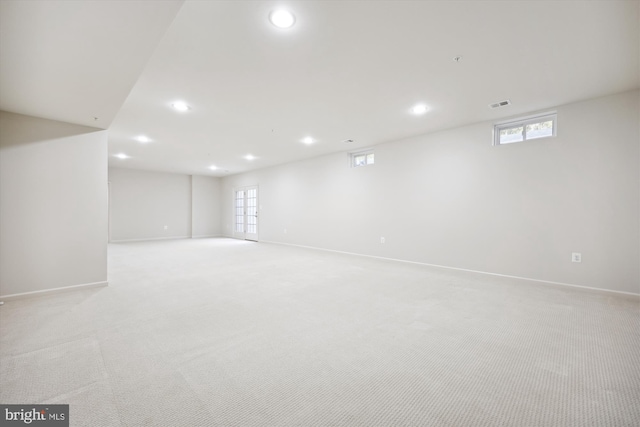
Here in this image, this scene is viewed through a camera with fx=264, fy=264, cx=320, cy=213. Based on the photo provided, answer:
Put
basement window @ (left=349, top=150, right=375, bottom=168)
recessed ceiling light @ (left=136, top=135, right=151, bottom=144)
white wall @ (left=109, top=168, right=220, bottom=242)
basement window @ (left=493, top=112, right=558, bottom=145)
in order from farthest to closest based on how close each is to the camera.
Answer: white wall @ (left=109, top=168, right=220, bottom=242), basement window @ (left=349, top=150, right=375, bottom=168), recessed ceiling light @ (left=136, top=135, right=151, bottom=144), basement window @ (left=493, top=112, right=558, bottom=145)

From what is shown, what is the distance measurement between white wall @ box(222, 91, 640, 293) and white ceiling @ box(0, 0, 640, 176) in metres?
0.50

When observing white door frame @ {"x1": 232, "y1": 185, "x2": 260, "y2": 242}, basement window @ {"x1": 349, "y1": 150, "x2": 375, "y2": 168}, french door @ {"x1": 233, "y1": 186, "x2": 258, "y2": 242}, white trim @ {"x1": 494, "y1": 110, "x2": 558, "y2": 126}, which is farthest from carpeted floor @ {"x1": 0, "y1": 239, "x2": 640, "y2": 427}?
french door @ {"x1": 233, "y1": 186, "x2": 258, "y2": 242}

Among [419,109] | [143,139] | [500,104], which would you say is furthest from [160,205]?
[500,104]

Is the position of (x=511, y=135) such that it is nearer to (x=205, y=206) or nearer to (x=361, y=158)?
(x=361, y=158)

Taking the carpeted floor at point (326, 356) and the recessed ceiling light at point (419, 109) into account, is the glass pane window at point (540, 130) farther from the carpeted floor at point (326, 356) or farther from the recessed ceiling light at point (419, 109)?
the carpeted floor at point (326, 356)

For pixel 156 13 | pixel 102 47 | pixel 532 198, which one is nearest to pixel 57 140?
pixel 102 47

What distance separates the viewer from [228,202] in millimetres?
10672

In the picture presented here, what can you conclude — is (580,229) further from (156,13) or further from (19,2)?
(19,2)

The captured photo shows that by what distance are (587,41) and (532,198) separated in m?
2.16

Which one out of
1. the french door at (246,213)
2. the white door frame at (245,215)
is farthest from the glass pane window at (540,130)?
the french door at (246,213)

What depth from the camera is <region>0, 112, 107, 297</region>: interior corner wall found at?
3090 millimetres

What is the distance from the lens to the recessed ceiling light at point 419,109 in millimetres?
3734

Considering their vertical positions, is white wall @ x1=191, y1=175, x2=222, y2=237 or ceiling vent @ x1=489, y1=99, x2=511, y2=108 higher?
ceiling vent @ x1=489, y1=99, x2=511, y2=108

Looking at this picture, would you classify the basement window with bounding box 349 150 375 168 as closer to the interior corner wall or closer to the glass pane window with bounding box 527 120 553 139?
the glass pane window with bounding box 527 120 553 139
